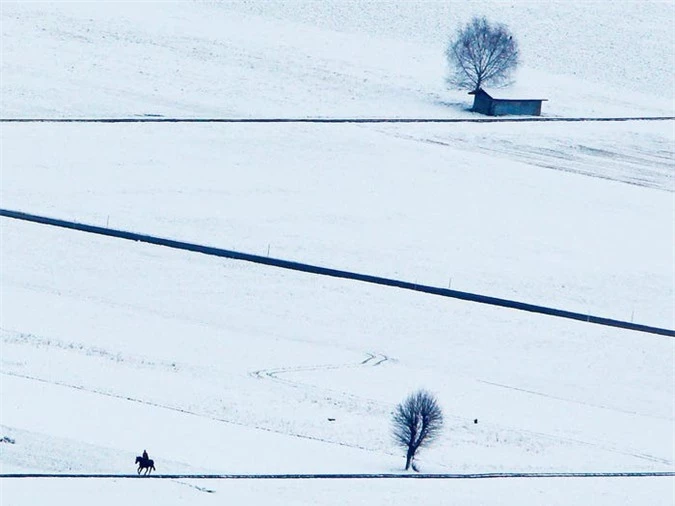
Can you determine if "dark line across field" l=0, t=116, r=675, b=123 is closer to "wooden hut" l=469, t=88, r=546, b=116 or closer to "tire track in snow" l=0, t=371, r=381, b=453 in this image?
"wooden hut" l=469, t=88, r=546, b=116

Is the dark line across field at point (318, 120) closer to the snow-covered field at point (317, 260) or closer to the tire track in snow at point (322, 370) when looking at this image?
the snow-covered field at point (317, 260)

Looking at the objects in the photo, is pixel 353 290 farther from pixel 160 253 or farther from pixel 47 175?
pixel 47 175

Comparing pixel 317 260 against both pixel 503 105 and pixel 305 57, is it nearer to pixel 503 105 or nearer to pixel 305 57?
pixel 503 105

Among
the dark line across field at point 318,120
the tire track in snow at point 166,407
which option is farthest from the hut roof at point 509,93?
the tire track in snow at point 166,407

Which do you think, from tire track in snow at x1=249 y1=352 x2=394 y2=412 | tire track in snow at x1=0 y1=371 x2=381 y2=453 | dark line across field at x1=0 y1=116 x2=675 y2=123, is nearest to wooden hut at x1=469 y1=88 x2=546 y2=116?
dark line across field at x1=0 y1=116 x2=675 y2=123

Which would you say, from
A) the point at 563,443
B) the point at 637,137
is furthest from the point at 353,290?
the point at 637,137
